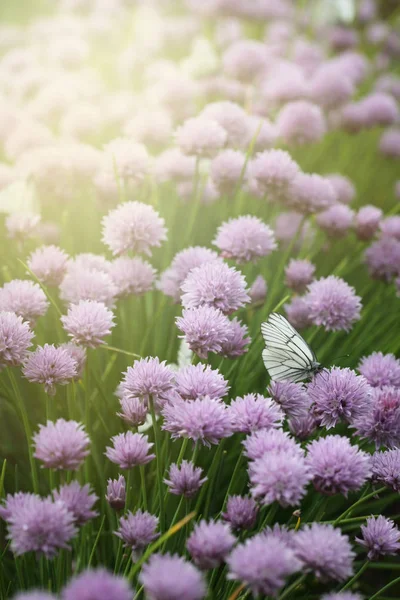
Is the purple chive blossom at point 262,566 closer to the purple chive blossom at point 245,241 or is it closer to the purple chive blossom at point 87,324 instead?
the purple chive blossom at point 87,324

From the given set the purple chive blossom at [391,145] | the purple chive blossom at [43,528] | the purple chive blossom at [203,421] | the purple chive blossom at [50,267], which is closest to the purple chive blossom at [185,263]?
the purple chive blossom at [50,267]

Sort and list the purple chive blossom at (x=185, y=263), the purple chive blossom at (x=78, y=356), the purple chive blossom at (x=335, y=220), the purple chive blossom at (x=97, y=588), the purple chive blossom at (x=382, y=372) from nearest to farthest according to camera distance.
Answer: the purple chive blossom at (x=97, y=588) → the purple chive blossom at (x=78, y=356) → the purple chive blossom at (x=382, y=372) → the purple chive blossom at (x=185, y=263) → the purple chive blossom at (x=335, y=220)

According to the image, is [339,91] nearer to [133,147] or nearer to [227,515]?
[133,147]

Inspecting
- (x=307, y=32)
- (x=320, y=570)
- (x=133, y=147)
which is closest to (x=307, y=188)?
(x=133, y=147)

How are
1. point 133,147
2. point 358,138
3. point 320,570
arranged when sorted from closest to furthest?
point 320,570, point 133,147, point 358,138

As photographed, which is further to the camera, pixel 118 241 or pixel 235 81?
pixel 235 81

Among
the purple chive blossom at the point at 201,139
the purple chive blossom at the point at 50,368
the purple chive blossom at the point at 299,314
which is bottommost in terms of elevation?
the purple chive blossom at the point at 50,368

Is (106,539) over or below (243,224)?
below

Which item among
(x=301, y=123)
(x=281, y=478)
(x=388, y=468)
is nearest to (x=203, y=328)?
(x=281, y=478)
